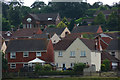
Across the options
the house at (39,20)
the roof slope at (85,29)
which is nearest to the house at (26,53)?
the roof slope at (85,29)

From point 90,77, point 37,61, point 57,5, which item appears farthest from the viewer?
point 57,5

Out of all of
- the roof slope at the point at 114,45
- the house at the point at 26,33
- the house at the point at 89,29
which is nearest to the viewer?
the roof slope at the point at 114,45

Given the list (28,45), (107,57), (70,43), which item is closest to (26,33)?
(28,45)

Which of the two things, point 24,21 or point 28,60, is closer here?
point 28,60

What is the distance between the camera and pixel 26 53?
56.6 meters

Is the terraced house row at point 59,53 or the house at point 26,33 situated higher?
the house at point 26,33

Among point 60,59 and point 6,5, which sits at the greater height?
point 6,5

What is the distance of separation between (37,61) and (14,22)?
55.8m

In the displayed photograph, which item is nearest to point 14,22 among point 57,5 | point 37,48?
point 57,5

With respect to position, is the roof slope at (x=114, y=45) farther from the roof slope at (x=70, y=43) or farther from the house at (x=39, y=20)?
the house at (x=39, y=20)

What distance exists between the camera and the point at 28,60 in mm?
56219

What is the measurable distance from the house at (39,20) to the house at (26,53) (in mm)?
49002

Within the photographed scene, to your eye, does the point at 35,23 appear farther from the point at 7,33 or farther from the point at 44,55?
the point at 44,55

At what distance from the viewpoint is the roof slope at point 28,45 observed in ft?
185
